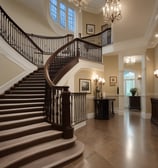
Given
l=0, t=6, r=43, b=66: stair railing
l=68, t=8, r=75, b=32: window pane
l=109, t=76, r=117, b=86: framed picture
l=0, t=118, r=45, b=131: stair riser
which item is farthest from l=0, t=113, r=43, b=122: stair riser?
l=68, t=8, r=75, b=32: window pane

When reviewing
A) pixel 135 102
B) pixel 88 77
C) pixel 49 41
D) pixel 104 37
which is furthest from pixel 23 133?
pixel 135 102

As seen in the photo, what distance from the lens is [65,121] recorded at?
4.00 meters

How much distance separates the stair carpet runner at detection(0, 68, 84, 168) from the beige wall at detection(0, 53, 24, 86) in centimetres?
68

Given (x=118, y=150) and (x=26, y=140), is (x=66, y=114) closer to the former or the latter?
(x=26, y=140)

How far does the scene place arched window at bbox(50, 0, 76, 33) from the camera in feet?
33.4

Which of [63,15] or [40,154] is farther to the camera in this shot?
[63,15]

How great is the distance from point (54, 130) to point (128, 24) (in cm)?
529

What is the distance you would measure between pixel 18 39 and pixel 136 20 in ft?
16.0

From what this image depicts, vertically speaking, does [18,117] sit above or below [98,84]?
below

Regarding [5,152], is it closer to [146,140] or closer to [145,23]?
[146,140]

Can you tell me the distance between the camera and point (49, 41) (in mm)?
A: 9758

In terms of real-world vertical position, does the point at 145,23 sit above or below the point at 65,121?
above

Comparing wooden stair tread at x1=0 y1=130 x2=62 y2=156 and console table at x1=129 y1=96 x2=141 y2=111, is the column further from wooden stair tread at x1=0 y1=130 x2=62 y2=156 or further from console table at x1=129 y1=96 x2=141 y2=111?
wooden stair tread at x1=0 y1=130 x2=62 y2=156

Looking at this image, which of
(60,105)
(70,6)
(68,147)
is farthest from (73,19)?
(68,147)
